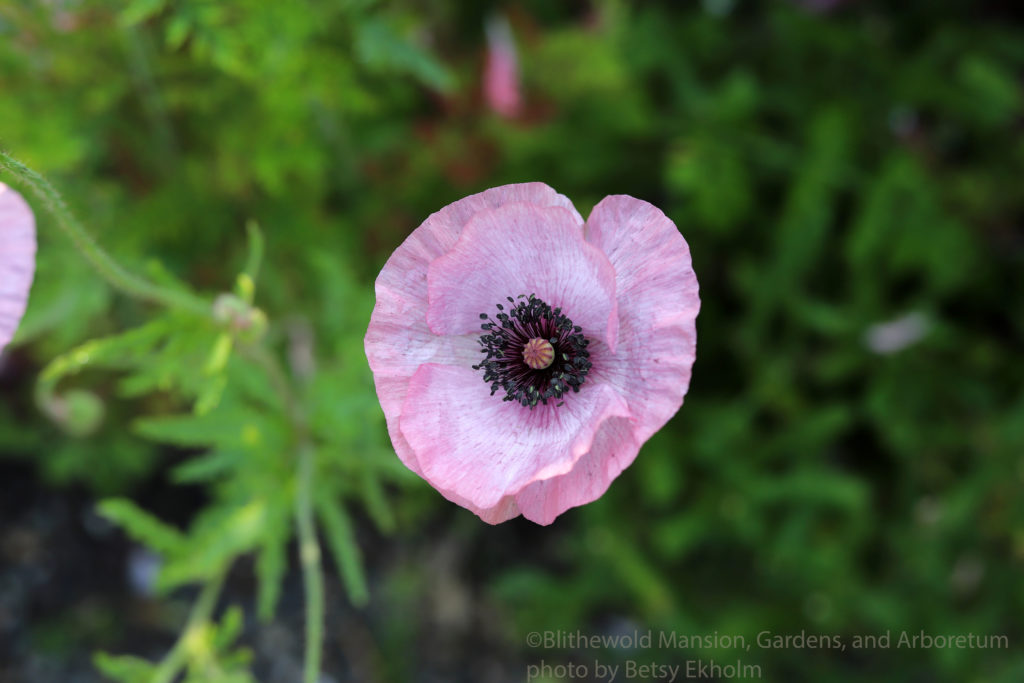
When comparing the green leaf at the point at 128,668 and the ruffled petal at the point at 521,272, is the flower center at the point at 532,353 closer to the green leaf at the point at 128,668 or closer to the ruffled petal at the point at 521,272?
the ruffled petal at the point at 521,272

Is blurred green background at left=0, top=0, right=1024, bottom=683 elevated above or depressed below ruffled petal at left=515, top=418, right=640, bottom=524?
above

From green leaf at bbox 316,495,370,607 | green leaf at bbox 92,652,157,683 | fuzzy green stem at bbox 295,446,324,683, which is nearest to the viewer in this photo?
fuzzy green stem at bbox 295,446,324,683

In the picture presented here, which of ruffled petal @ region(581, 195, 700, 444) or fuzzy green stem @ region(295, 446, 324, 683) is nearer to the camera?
ruffled petal @ region(581, 195, 700, 444)

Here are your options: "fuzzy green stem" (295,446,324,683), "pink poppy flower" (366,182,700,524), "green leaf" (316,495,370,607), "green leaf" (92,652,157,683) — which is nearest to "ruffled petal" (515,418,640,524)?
"pink poppy flower" (366,182,700,524)

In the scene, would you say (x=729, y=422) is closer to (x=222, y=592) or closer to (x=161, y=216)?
(x=161, y=216)

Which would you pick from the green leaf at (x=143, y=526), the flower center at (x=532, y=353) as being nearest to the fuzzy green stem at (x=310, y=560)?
the green leaf at (x=143, y=526)

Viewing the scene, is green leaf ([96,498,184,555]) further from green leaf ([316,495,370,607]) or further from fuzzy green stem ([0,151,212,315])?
fuzzy green stem ([0,151,212,315])
